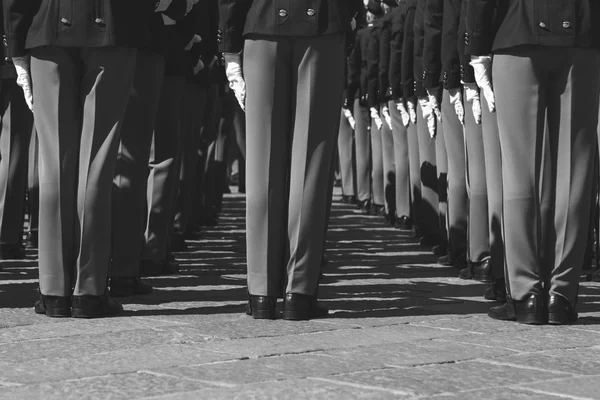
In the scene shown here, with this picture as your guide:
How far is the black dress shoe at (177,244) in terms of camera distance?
10.2 metres

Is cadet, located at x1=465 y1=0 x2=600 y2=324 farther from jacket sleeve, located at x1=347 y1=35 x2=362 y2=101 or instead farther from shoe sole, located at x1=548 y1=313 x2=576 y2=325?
jacket sleeve, located at x1=347 y1=35 x2=362 y2=101

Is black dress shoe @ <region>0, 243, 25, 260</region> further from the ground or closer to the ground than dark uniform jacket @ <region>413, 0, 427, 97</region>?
closer to the ground

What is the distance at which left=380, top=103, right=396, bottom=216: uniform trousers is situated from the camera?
13453mm

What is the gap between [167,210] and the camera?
339 inches

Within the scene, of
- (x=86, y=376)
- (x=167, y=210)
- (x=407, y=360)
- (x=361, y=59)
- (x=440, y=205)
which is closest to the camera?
(x=86, y=376)

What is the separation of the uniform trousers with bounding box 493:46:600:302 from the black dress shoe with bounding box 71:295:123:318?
74.0 inches

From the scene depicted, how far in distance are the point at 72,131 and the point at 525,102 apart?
81.7 inches

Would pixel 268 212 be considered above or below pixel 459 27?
below

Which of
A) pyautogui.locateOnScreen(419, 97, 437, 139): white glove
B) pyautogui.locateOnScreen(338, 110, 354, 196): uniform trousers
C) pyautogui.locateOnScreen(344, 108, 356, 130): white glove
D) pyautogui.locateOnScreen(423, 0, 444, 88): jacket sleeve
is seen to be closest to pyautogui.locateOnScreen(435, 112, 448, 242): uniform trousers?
pyautogui.locateOnScreen(419, 97, 437, 139): white glove

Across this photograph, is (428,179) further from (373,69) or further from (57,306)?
(57,306)

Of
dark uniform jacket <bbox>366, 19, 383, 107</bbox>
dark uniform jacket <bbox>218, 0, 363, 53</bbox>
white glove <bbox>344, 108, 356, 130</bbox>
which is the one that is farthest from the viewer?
white glove <bbox>344, 108, 356, 130</bbox>

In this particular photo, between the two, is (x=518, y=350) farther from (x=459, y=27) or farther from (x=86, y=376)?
(x=459, y=27)

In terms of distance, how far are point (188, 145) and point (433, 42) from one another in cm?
211

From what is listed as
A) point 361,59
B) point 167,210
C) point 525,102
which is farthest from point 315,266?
point 361,59
